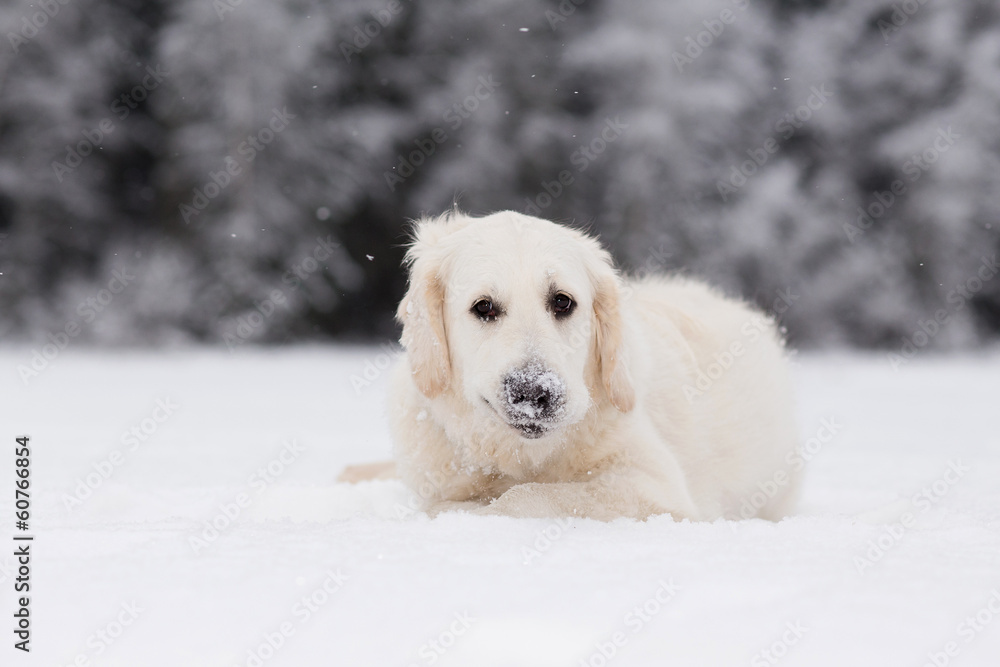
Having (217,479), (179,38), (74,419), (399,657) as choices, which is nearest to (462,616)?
(399,657)

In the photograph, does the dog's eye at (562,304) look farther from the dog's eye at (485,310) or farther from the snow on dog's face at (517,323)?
the dog's eye at (485,310)

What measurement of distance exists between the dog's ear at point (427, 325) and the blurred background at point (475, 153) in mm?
13728

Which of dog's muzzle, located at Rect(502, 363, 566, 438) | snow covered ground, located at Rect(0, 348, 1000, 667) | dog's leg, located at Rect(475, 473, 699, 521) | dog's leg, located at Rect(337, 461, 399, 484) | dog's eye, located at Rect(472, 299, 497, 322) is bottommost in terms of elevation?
dog's leg, located at Rect(337, 461, 399, 484)

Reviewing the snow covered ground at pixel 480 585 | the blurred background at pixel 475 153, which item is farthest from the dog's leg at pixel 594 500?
the blurred background at pixel 475 153

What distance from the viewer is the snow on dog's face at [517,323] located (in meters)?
2.75

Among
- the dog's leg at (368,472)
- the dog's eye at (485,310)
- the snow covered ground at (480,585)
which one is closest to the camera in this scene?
the snow covered ground at (480,585)

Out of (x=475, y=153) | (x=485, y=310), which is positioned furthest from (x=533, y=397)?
(x=475, y=153)

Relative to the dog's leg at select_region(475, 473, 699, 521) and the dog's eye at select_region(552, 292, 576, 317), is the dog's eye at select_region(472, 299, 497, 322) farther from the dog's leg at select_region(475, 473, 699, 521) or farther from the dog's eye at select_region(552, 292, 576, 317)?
the dog's leg at select_region(475, 473, 699, 521)

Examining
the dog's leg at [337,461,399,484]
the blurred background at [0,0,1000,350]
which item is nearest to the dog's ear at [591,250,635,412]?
the dog's leg at [337,461,399,484]

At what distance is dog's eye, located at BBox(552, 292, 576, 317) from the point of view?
306cm

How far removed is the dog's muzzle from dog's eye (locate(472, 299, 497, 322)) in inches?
14.5

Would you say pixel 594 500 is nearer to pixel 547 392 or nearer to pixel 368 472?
pixel 547 392

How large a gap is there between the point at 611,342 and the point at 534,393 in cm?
70

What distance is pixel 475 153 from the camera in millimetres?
18312
